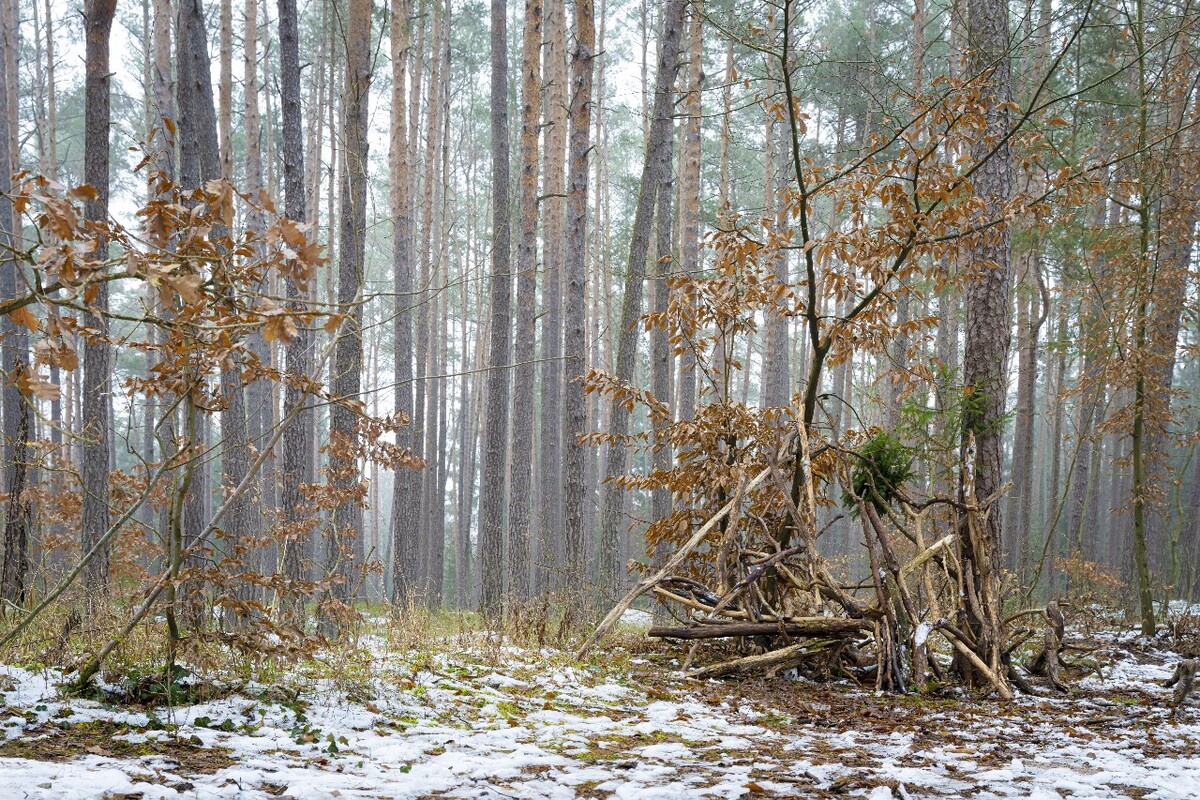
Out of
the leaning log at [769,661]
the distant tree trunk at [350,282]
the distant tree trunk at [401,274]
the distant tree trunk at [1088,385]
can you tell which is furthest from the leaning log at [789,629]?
the distant tree trunk at [401,274]

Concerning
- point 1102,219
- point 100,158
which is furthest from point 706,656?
point 1102,219

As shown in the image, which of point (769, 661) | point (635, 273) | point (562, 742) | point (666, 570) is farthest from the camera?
point (635, 273)

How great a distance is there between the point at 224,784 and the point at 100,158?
22.8 feet

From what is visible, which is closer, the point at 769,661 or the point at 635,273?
the point at 769,661

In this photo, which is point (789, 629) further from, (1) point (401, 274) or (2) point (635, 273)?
(1) point (401, 274)

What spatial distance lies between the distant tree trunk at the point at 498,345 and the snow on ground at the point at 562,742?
5.41 meters

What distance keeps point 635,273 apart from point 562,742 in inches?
257

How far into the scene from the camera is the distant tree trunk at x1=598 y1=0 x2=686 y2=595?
30.4 ft

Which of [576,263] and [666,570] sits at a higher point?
[576,263]

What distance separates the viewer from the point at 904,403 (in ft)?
23.1

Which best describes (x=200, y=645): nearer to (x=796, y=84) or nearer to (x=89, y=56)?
(x=89, y=56)

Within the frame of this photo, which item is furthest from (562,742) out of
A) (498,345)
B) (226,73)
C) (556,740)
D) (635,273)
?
(226,73)

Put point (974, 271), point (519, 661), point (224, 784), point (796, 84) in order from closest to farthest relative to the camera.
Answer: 1. point (224, 784)
2. point (519, 661)
3. point (974, 271)
4. point (796, 84)

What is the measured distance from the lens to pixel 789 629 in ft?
18.2
